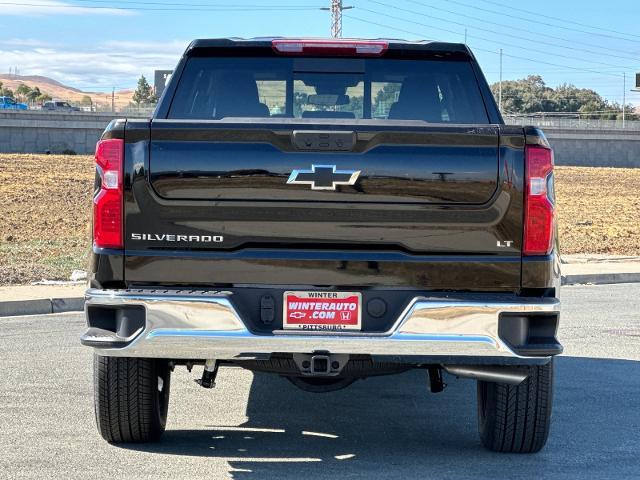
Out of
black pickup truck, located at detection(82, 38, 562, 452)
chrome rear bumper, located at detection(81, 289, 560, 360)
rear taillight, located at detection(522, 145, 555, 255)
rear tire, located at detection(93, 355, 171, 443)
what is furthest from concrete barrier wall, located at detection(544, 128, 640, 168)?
chrome rear bumper, located at detection(81, 289, 560, 360)

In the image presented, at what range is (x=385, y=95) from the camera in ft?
23.1

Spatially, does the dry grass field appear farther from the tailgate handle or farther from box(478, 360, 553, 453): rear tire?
the tailgate handle

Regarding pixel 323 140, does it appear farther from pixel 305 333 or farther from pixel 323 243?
pixel 305 333

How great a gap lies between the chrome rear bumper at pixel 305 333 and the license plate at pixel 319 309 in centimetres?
6

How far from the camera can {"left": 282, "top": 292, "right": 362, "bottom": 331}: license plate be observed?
18.2 ft

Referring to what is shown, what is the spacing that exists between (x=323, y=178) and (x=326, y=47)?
119cm

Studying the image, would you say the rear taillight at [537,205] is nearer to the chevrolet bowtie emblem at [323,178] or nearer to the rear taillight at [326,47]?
the chevrolet bowtie emblem at [323,178]

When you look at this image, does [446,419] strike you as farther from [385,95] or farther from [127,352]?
[127,352]

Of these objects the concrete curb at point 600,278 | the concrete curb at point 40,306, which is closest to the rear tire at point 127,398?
the concrete curb at point 40,306

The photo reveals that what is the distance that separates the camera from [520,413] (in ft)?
20.5

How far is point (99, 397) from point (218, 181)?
1463mm

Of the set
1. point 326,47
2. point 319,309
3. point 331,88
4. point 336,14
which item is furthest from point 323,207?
point 336,14

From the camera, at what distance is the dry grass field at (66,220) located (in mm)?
17422

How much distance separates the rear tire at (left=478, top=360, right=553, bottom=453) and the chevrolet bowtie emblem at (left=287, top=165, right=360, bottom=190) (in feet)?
4.68
